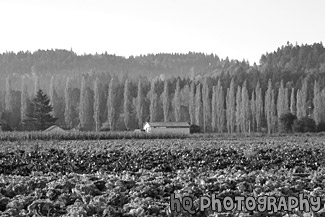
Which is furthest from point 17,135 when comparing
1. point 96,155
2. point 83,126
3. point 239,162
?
point 83,126

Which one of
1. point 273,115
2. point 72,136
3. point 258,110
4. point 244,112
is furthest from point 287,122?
point 72,136

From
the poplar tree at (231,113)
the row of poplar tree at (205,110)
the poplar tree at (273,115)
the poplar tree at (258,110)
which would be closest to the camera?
the poplar tree at (273,115)

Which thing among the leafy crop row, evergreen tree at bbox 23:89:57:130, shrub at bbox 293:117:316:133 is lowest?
the leafy crop row

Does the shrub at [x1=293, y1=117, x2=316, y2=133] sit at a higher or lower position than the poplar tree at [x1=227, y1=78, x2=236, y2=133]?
lower

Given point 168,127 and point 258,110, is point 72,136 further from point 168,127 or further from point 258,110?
point 258,110

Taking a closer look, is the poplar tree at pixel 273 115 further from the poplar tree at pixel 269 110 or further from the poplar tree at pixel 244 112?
the poplar tree at pixel 244 112

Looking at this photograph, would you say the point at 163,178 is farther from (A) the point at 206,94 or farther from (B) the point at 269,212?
(A) the point at 206,94

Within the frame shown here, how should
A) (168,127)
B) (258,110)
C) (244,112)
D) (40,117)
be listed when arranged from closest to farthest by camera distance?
(168,127) < (40,117) < (244,112) < (258,110)

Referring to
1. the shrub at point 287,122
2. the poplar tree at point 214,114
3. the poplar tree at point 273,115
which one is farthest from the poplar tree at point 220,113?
the shrub at point 287,122

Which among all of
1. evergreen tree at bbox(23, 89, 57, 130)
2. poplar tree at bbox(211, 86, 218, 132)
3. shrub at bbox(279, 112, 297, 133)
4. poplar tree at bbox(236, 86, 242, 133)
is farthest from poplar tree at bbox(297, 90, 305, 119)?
evergreen tree at bbox(23, 89, 57, 130)

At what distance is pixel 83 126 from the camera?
348ft

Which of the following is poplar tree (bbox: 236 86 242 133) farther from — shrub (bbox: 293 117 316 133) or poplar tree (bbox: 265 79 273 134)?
shrub (bbox: 293 117 316 133)

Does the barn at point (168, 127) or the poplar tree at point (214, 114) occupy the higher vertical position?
the poplar tree at point (214, 114)

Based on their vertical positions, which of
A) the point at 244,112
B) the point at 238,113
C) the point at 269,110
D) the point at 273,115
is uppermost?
the point at 269,110
